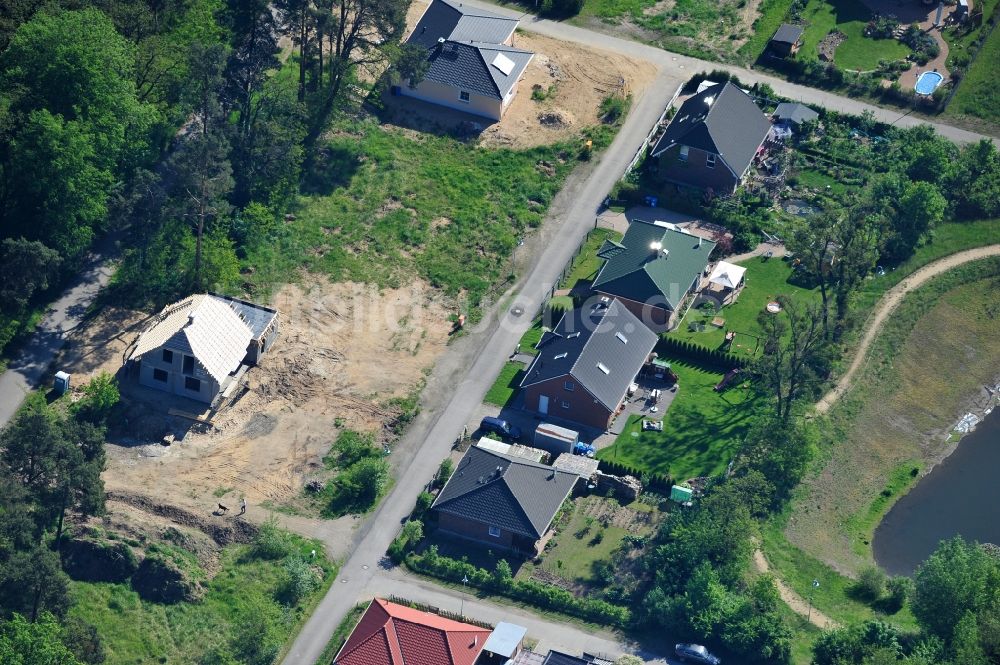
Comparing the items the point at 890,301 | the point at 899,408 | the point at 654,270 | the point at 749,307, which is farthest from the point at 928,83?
the point at 654,270

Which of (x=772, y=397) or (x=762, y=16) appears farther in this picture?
(x=762, y=16)

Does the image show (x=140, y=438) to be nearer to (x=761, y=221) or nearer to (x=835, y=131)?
(x=761, y=221)

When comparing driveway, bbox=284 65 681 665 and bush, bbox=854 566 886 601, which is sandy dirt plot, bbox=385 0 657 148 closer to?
driveway, bbox=284 65 681 665

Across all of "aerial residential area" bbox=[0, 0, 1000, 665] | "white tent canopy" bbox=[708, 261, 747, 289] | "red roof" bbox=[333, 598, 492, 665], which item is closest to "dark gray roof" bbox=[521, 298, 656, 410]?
"aerial residential area" bbox=[0, 0, 1000, 665]

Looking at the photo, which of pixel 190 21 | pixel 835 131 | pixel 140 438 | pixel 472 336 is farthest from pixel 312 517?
pixel 835 131

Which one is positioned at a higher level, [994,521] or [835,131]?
[835,131]

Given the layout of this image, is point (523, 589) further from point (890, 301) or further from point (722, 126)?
point (722, 126)
